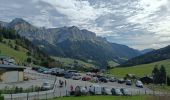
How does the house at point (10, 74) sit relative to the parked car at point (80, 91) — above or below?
above

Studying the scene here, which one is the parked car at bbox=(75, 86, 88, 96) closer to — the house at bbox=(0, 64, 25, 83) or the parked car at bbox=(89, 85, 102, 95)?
the parked car at bbox=(89, 85, 102, 95)

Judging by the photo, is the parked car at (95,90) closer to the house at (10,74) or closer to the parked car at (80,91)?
the parked car at (80,91)

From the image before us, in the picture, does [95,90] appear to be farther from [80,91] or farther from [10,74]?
[10,74]

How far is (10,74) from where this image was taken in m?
101

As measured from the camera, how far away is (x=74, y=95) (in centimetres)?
6550

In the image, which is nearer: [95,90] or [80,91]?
[80,91]

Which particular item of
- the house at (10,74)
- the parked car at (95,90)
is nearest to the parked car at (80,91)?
the parked car at (95,90)

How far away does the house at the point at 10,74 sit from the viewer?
98.4 meters

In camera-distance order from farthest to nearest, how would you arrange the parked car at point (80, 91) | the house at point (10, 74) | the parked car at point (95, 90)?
1. the house at point (10, 74)
2. the parked car at point (95, 90)
3. the parked car at point (80, 91)

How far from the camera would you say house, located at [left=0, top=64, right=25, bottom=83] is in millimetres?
98375

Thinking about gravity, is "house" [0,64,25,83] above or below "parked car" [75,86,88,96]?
above

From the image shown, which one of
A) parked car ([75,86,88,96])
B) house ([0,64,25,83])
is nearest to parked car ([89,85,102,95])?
parked car ([75,86,88,96])

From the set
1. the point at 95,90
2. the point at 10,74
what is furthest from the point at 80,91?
the point at 10,74

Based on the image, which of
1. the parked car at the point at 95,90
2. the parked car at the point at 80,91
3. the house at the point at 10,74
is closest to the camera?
the parked car at the point at 80,91
